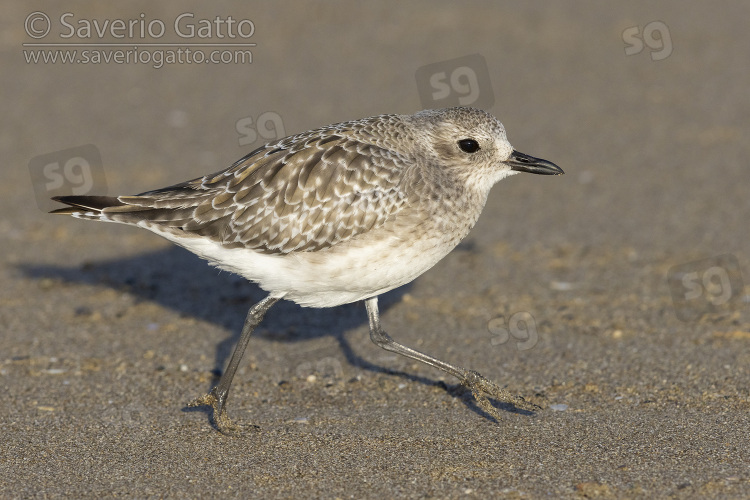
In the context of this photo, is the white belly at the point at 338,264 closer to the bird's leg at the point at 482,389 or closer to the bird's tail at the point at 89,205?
the bird's tail at the point at 89,205

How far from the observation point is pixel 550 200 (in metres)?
11.3

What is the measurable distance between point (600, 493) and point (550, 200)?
20.2 ft

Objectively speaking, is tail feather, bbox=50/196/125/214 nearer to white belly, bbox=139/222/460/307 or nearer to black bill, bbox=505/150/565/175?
white belly, bbox=139/222/460/307

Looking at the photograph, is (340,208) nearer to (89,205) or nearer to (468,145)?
(468,145)

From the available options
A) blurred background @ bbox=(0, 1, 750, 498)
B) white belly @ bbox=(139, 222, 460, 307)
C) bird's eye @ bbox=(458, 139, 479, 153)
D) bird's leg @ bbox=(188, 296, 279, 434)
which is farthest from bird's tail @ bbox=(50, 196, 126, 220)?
bird's eye @ bbox=(458, 139, 479, 153)

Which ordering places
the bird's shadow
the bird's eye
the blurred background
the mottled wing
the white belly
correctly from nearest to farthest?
the blurred background, the white belly, the mottled wing, the bird's eye, the bird's shadow

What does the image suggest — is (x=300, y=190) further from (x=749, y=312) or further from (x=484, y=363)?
(x=749, y=312)

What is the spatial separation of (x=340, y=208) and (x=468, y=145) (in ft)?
3.71

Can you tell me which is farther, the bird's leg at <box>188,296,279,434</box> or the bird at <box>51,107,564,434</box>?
the bird's leg at <box>188,296,279,434</box>

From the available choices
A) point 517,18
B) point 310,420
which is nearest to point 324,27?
point 517,18

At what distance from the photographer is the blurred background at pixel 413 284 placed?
20.4ft

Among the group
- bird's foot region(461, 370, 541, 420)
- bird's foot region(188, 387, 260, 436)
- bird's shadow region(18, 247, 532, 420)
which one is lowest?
bird's foot region(461, 370, 541, 420)

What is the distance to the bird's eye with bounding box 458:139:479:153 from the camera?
690 centimetres

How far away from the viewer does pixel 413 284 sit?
→ 956 centimetres
